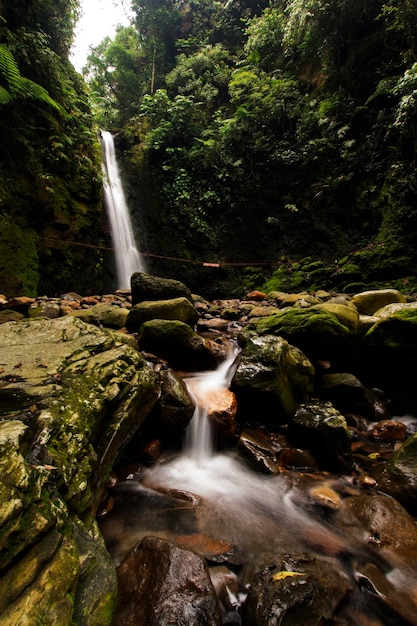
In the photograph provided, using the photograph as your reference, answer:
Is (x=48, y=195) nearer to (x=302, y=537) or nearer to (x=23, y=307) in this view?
(x=23, y=307)

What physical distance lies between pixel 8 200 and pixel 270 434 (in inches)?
299

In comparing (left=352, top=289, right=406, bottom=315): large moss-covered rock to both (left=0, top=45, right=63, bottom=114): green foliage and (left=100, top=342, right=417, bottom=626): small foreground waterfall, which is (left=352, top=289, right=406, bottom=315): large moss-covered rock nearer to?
(left=100, top=342, right=417, bottom=626): small foreground waterfall

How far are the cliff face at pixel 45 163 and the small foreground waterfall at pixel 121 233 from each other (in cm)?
89

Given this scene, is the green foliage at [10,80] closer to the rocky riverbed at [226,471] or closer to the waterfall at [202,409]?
the rocky riverbed at [226,471]

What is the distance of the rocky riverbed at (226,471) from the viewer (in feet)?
4.65

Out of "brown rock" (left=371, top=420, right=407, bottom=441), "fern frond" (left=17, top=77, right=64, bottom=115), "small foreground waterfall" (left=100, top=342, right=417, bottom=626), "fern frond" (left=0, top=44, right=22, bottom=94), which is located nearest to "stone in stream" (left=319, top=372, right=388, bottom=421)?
"brown rock" (left=371, top=420, right=407, bottom=441)

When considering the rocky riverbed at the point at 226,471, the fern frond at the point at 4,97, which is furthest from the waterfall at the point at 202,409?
the fern frond at the point at 4,97

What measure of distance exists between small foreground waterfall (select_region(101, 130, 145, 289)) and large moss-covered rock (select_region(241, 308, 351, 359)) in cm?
690

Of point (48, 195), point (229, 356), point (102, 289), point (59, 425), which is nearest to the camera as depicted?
point (59, 425)

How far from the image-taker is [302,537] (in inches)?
94.6

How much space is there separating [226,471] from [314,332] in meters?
2.57

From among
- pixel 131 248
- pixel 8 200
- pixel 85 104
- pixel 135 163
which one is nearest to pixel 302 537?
pixel 8 200

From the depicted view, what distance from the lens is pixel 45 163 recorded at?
771 cm

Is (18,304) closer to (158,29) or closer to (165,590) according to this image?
(165,590)
